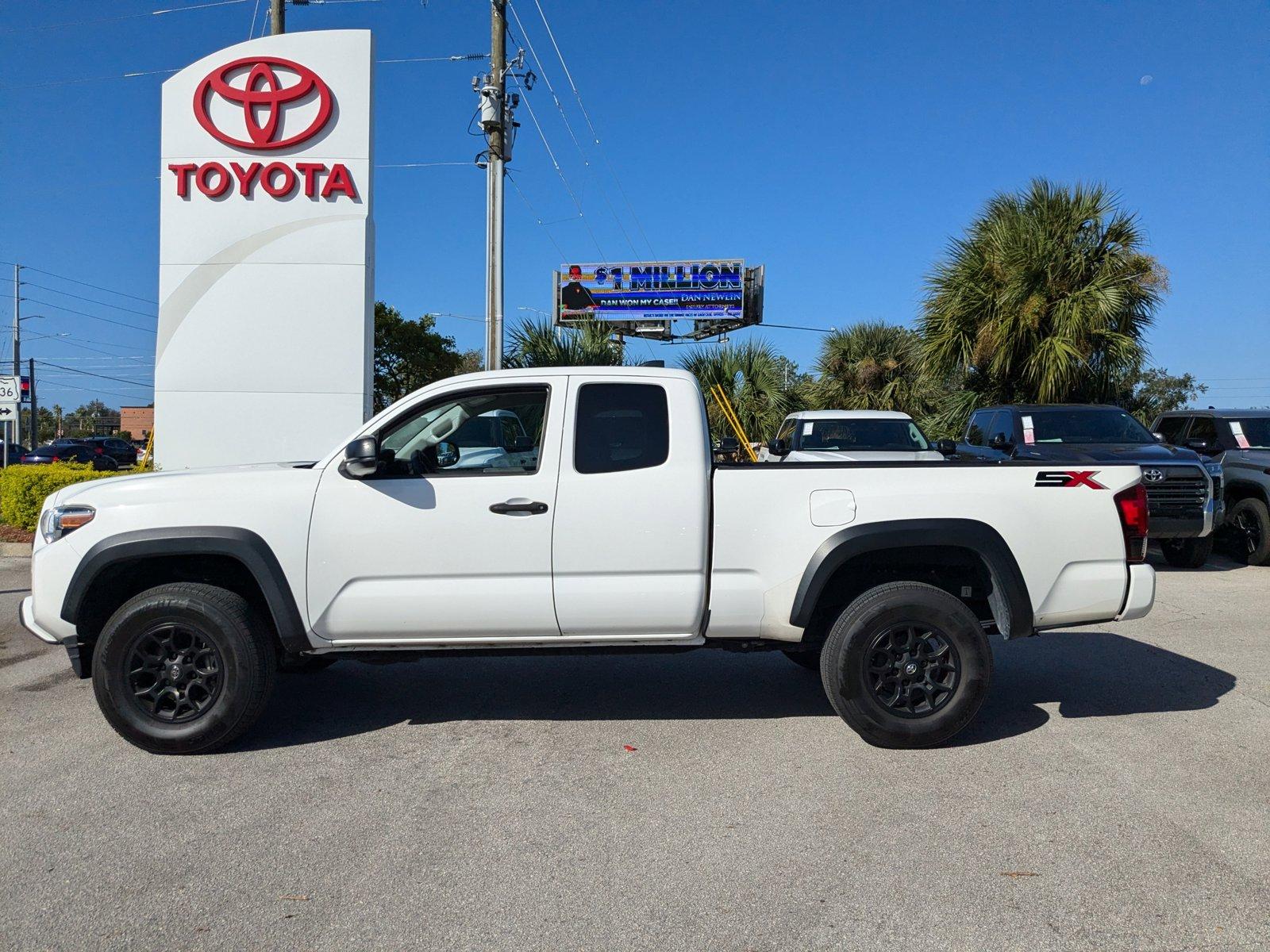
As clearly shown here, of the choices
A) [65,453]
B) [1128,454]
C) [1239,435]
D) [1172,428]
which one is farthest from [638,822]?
[65,453]

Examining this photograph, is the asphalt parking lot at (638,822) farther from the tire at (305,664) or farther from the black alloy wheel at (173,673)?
the black alloy wheel at (173,673)

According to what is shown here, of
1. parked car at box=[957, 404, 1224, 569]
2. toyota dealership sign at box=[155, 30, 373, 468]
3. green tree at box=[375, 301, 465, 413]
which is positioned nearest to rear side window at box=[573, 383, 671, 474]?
parked car at box=[957, 404, 1224, 569]

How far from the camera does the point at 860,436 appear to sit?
1255 cm

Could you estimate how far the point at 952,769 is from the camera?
15.3 feet

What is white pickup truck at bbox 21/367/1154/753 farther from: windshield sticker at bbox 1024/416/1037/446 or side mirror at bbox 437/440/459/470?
windshield sticker at bbox 1024/416/1037/446

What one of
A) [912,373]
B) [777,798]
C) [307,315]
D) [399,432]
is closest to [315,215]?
[307,315]

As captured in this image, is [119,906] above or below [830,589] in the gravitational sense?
below

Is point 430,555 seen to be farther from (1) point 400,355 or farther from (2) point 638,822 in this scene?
(1) point 400,355

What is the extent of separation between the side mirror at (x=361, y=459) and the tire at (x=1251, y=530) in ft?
35.7

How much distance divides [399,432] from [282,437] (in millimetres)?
9689

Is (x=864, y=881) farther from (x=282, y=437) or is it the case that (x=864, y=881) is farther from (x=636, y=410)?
(x=282, y=437)

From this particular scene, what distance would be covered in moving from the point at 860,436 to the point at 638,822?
917cm

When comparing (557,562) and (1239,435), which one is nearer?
(557,562)

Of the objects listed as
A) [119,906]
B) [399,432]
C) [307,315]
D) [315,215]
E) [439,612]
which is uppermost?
[315,215]
